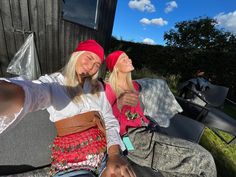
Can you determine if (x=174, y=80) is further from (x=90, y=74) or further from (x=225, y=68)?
(x=90, y=74)

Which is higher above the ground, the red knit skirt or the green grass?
the red knit skirt

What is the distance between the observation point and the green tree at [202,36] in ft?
30.2

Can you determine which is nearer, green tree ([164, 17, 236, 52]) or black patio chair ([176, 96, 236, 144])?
black patio chair ([176, 96, 236, 144])

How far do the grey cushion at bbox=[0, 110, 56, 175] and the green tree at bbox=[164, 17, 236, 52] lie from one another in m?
9.25

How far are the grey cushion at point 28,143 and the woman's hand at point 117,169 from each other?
707 millimetres

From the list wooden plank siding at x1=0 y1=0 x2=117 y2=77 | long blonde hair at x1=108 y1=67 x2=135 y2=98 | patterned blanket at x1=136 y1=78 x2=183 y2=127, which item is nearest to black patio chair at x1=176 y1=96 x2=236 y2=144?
patterned blanket at x1=136 y1=78 x2=183 y2=127

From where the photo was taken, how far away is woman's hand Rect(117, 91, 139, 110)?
2.33m

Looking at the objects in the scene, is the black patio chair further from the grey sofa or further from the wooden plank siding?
the wooden plank siding

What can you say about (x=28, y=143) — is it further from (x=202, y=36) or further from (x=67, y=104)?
(x=202, y=36)

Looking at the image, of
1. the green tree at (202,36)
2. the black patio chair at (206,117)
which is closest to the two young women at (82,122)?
the black patio chair at (206,117)

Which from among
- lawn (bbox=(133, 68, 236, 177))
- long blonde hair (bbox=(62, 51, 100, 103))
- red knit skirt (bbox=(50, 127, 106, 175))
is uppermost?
long blonde hair (bbox=(62, 51, 100, 103))

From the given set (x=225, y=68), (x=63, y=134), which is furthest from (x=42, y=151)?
(x=225, y=68)

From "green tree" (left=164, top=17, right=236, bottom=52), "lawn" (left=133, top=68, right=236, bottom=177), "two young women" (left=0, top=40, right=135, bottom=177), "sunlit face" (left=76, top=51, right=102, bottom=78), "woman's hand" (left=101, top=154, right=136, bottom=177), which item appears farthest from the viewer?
"green tree" (left=164, top=17, right=236, bottom=52)

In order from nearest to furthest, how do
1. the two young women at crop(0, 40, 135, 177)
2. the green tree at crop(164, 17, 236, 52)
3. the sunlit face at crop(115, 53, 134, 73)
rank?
1. the two young women at crop(0, 40, 135, 177)
2. the sunlit face at crop(115, 53, 134, 73)
3. the green tree at crop(164, 17, 236, 52)
